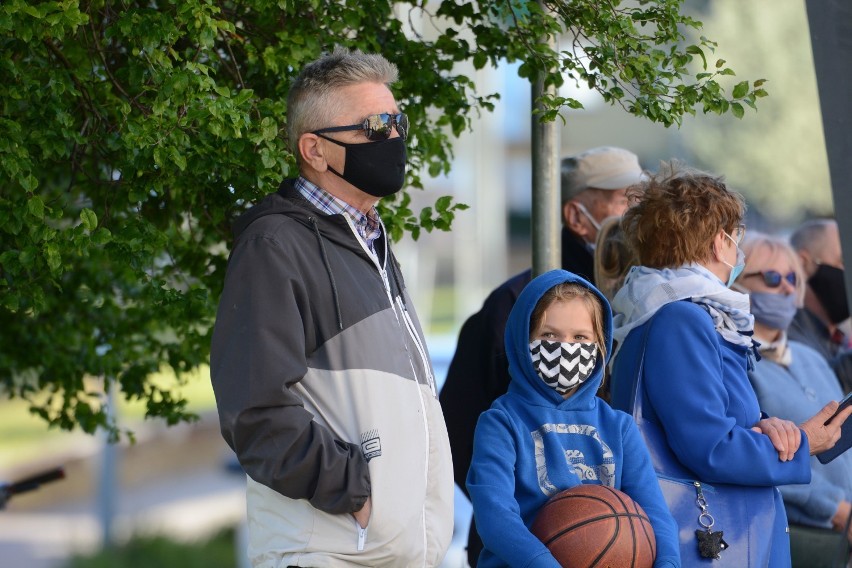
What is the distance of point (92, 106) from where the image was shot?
4.36m

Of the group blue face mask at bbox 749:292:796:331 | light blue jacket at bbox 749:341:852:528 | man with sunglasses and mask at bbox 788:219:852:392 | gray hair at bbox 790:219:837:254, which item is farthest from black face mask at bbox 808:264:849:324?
blue face mask at bbox 749:292:796:331

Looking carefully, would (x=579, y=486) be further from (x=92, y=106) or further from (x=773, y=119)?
(x=773, y=119)

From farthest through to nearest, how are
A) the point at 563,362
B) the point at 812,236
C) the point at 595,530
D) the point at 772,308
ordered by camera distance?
the point at 812,236, the point at 772,308, the point at 563,362, the point at 595,530

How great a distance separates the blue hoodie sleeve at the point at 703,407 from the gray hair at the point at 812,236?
4.17 m

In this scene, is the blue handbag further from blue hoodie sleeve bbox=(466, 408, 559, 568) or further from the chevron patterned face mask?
blue hoodie sleeve bbox=(466, 408, 559, 568)

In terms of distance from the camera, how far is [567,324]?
3.68m

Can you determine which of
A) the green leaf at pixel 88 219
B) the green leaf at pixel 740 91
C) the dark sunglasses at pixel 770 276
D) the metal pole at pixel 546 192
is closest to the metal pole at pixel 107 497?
the dark sunglasses at pixel 770 276

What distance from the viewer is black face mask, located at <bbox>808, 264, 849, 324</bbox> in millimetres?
7508

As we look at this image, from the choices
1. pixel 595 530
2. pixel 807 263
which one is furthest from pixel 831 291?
pixel 595 530

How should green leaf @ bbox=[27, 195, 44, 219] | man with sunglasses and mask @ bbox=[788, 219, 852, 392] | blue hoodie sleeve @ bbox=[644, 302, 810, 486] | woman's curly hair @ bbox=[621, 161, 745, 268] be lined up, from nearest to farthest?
blue hoodie sleeve @ bbox=[644, 302, 810, 486]
green leaf @ bbox=[27, 195, 44, 219]
woman's curly hair @ bbox=[621, 161, 745, 268]
man with sunglasses and mask @ bbox=[788, 219, 852, 392]

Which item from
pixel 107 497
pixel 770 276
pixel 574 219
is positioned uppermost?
pixel 574 219

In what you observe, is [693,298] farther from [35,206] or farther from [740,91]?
[35,206]

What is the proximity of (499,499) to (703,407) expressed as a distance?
73cm

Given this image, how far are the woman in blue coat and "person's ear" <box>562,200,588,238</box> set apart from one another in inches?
38.5
